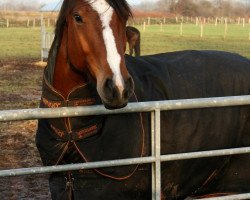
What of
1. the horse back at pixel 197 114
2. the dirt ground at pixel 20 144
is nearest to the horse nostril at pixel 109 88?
the horse back at pixel 197 114

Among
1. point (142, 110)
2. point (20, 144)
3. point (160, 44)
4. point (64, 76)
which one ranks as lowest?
point (160, 44)

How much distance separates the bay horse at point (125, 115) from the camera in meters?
2.68

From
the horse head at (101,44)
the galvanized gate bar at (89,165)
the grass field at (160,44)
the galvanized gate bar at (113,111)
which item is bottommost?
the grass field at (160,44)

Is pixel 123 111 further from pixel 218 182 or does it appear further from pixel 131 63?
pixel 218 182

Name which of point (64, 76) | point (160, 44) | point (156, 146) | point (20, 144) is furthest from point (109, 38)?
point (160, 44)

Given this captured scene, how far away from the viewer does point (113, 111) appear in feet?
8.60

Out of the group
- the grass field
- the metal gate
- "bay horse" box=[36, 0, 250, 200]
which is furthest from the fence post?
the grass field

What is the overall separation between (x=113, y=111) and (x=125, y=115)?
0.33 meters

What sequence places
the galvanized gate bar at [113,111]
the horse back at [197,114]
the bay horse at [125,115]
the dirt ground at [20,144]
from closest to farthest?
the galvanized gate bar at [113,111]
the bay horse at [125,115]
the horse back at [197,114]
the dirt ground at [20,144]

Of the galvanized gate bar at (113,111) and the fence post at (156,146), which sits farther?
the fence post at (156,146)

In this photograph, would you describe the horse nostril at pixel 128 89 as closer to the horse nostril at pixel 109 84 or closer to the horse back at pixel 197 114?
the horse nostril at pixel 109 84

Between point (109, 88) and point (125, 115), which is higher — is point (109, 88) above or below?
above

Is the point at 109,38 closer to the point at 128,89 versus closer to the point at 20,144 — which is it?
the point at 128,89

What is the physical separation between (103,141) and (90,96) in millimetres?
286
